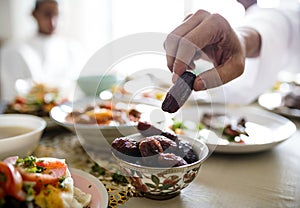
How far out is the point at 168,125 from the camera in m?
0.60

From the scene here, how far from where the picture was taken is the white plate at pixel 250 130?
0.64 m

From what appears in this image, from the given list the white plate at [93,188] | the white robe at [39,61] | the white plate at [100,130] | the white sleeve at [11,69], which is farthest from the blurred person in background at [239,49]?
the white sleeve at [11,69]

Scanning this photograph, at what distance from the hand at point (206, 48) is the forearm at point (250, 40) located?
0.16 meters

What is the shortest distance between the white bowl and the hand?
30 cm

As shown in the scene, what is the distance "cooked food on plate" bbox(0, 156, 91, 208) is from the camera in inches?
14.7

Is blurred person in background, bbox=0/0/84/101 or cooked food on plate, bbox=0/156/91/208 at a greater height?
cooked food on plate, bbox=0/156/91/208

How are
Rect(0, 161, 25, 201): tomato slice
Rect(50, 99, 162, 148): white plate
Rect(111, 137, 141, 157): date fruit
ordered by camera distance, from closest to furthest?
Rect(0, 161, 25, 201): tomato slice
Rect(111, 137, 141, 157): date fruit
Rect(50, 99, 162, 148): white plate

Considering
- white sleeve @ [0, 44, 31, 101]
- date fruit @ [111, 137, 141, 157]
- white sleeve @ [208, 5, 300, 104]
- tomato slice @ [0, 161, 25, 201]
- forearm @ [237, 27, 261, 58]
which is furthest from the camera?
white sleeve @ [0, 44, 31, 101]

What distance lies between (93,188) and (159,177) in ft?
0.36

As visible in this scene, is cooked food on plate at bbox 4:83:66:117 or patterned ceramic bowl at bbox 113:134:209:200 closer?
patterned ceramic bowl at bbox 113:134:209:200

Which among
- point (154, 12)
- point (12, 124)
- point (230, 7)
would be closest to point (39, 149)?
point (12, 124)

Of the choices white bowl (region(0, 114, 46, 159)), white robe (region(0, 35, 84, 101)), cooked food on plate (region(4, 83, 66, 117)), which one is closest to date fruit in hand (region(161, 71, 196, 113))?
white bowl (region(0, 114, 46, 159))

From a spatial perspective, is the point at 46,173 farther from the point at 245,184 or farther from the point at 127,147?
the point at 245,184

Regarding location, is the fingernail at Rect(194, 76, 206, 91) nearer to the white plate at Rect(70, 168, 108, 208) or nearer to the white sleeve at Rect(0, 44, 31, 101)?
the white plate at Rect(70, 168, 108, 208)
